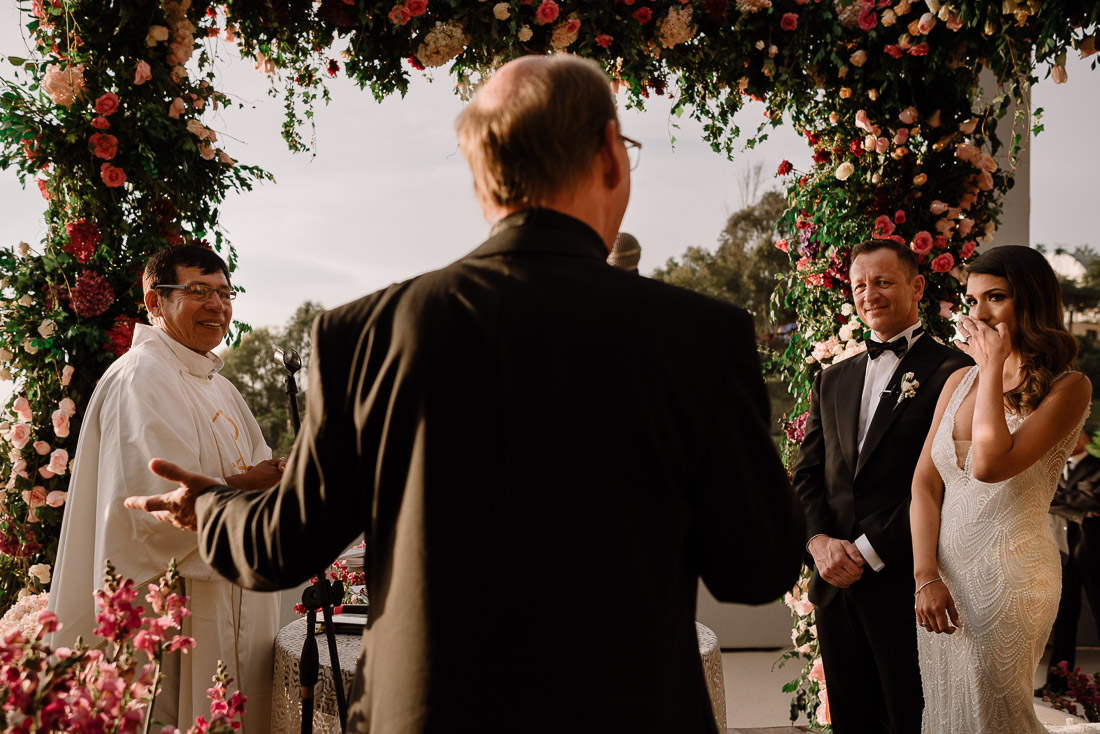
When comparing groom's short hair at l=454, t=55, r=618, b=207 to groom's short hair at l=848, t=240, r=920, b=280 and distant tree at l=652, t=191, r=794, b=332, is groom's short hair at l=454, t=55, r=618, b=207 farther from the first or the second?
distant tree at l=652, t=191, r=794, b=332

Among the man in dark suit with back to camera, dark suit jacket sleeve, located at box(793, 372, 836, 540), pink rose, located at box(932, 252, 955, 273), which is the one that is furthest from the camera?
pink rose, located at box(932, 252, 955, 273)

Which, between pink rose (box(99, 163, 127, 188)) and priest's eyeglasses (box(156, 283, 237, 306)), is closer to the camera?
priest's eyeglasses (box(156, 283, 237, 306))

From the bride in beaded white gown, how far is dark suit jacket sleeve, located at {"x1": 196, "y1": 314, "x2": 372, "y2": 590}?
6.62 ft

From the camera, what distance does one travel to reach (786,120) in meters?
4.33

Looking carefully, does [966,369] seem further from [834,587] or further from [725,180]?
[725,180]

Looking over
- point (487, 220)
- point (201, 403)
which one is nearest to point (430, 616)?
point (487, 220)

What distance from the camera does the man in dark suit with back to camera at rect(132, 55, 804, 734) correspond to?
38.1 inches

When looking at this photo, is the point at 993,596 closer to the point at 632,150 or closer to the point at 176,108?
the point at 632,150

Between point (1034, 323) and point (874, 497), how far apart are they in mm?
790

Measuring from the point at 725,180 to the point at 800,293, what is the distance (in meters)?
17.3

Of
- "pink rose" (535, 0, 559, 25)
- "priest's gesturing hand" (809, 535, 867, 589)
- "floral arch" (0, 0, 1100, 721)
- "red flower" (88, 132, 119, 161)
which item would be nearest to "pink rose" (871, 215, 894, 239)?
"floral arch" (0, 0, 1100, 721)

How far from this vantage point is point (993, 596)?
2.46m

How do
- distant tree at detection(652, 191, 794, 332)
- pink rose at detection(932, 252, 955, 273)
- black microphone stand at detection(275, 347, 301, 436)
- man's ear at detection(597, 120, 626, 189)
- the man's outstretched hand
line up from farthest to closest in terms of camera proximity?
1. distant tree at detection(652, 191, 794, 332)
2. pink rose at detection(932, 252, 955, 273)
3. black microphone stand at detection(275, 347, 301, 436)
4. the man's outstretched hand
5. man's ear at detection(597, 120, 626, 189)

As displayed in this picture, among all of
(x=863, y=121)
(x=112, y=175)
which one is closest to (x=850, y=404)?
(x=863, y=121)
